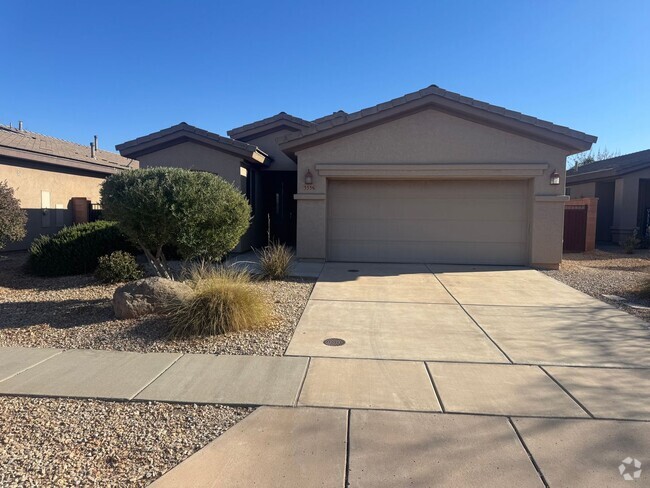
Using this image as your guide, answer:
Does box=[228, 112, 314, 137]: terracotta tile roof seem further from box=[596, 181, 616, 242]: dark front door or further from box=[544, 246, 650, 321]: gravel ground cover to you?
box=[596, 181, 616, 242]: dark front door

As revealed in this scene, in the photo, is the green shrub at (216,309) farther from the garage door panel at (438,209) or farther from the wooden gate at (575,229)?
the wooden gate at (575,229)

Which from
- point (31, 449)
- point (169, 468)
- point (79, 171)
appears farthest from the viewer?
point (79, 171)

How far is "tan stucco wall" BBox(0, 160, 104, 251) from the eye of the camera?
14.4 metres

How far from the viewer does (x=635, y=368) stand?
490 cm

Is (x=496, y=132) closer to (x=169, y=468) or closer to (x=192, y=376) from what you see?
(x=192, y=376)

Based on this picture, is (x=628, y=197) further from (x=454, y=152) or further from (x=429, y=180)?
(x=429, y=180)

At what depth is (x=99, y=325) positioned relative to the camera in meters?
6.41

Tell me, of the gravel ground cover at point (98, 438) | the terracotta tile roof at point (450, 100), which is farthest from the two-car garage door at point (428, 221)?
the gravel ground cover at point (98, 438)

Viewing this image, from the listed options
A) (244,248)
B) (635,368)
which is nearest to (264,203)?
(244,248)

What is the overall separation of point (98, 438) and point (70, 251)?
26.1ft

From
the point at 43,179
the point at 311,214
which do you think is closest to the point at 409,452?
the point at 311,214

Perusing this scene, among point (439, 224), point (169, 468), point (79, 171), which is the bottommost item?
point (169, 468)

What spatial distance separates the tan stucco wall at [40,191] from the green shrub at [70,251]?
201 inches

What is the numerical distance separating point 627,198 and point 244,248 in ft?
52.9
